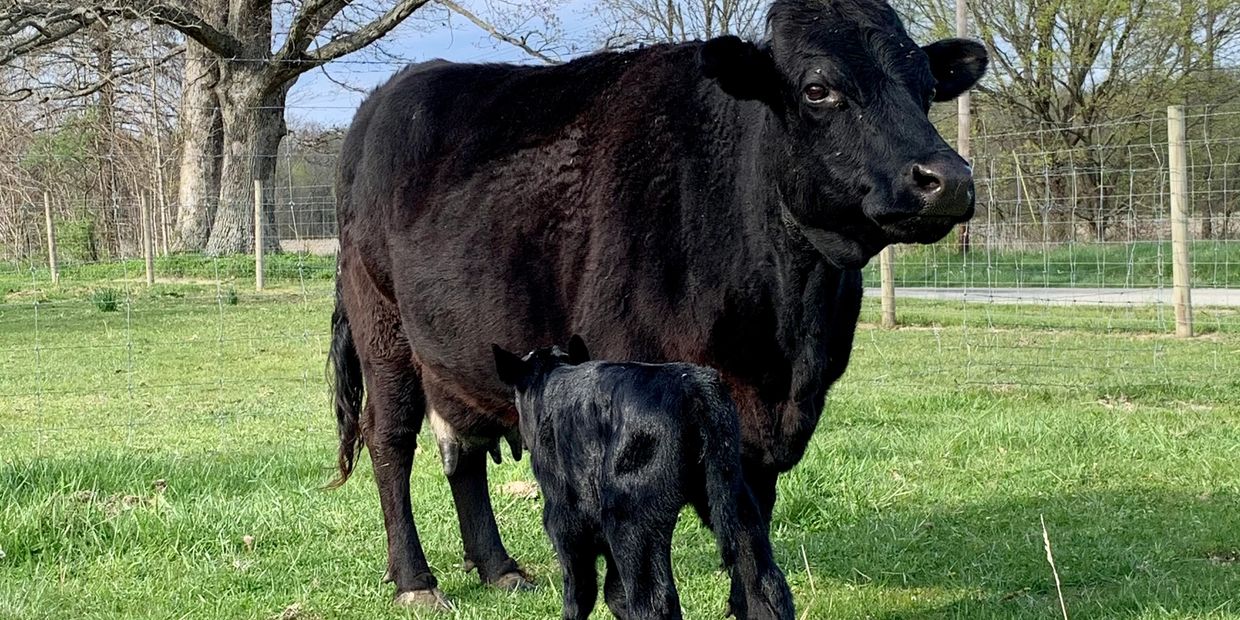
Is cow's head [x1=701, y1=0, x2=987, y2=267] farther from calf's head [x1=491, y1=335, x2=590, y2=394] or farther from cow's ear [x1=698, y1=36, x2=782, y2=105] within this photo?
calf's head [x1=491, y1=335, x2=590, y2=394]

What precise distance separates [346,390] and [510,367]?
2677 mm

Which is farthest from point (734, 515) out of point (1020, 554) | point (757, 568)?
point (1020, 554)

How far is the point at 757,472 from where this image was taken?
4250mm

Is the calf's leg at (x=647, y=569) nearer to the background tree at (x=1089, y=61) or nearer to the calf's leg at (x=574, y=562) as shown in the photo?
the calf's leg at (x=574, y=562)

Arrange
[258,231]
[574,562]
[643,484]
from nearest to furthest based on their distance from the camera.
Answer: [643,484] < [574,562] < [258,231]

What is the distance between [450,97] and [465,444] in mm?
1582

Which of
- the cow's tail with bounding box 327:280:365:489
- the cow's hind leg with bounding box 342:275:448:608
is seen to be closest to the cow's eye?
the cow's hind leg with bounding box 342:275:448:608

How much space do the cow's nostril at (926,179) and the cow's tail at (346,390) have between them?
3524 mm

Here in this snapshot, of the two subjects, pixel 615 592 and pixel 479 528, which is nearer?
pixel 615 592

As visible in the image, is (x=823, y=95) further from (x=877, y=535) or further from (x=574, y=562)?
(x=877, y=535)

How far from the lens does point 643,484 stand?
11.3 ft

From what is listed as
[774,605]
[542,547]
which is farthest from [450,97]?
[774,605]

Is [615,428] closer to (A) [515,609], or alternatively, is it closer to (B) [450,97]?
(A) [515,609]

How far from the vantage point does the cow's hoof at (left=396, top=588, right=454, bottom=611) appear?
5172mm
